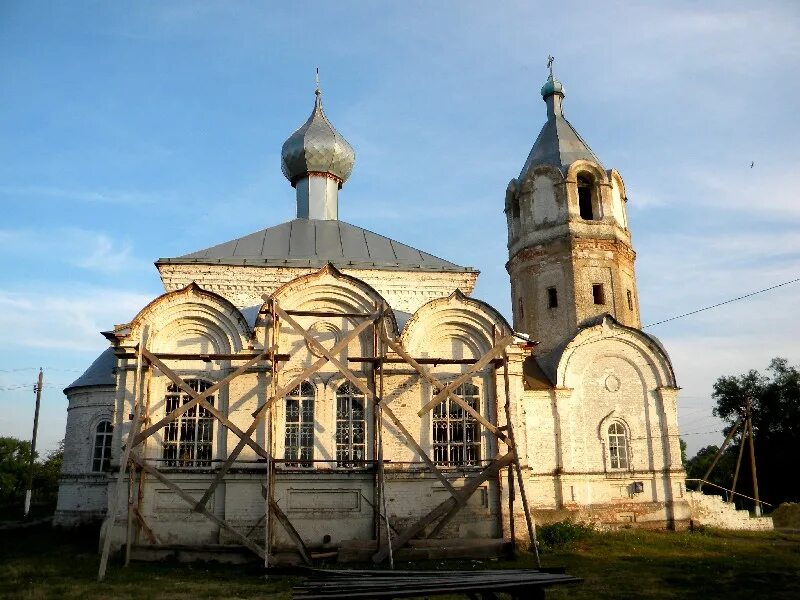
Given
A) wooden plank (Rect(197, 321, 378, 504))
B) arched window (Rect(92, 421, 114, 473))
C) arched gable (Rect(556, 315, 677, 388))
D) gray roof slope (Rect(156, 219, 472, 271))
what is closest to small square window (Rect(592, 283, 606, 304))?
arched gable (Rect(556, 315, 677, 388))

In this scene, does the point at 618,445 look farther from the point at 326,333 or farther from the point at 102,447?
the point at 102,447

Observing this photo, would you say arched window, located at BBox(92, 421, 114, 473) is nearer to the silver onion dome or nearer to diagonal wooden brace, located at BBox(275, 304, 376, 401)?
diagonal wooden brace, located at BBox(275, 304, 376, 401)

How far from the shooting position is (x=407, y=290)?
1752 cm

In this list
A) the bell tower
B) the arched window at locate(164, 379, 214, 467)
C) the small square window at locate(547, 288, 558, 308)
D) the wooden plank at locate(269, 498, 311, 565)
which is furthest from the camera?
the small square window at locate(547, 288, 558, 308)

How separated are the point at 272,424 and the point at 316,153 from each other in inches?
401

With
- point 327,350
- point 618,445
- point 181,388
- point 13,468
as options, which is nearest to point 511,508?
point 327,350

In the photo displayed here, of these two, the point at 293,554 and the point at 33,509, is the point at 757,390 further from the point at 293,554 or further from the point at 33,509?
the point at 33,509

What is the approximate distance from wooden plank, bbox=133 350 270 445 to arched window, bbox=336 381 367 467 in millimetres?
2035

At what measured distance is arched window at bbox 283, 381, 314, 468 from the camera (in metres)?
14.6

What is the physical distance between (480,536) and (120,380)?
8.02m

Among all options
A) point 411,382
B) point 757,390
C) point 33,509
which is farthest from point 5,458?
point 757,390

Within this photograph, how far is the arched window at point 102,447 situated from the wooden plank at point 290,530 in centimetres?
747

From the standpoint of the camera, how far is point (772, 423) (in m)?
32.6

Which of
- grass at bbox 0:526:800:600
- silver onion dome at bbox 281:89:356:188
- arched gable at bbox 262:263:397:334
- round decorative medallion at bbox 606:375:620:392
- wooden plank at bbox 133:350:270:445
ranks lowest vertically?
grass at bbox 0:526:800:600
